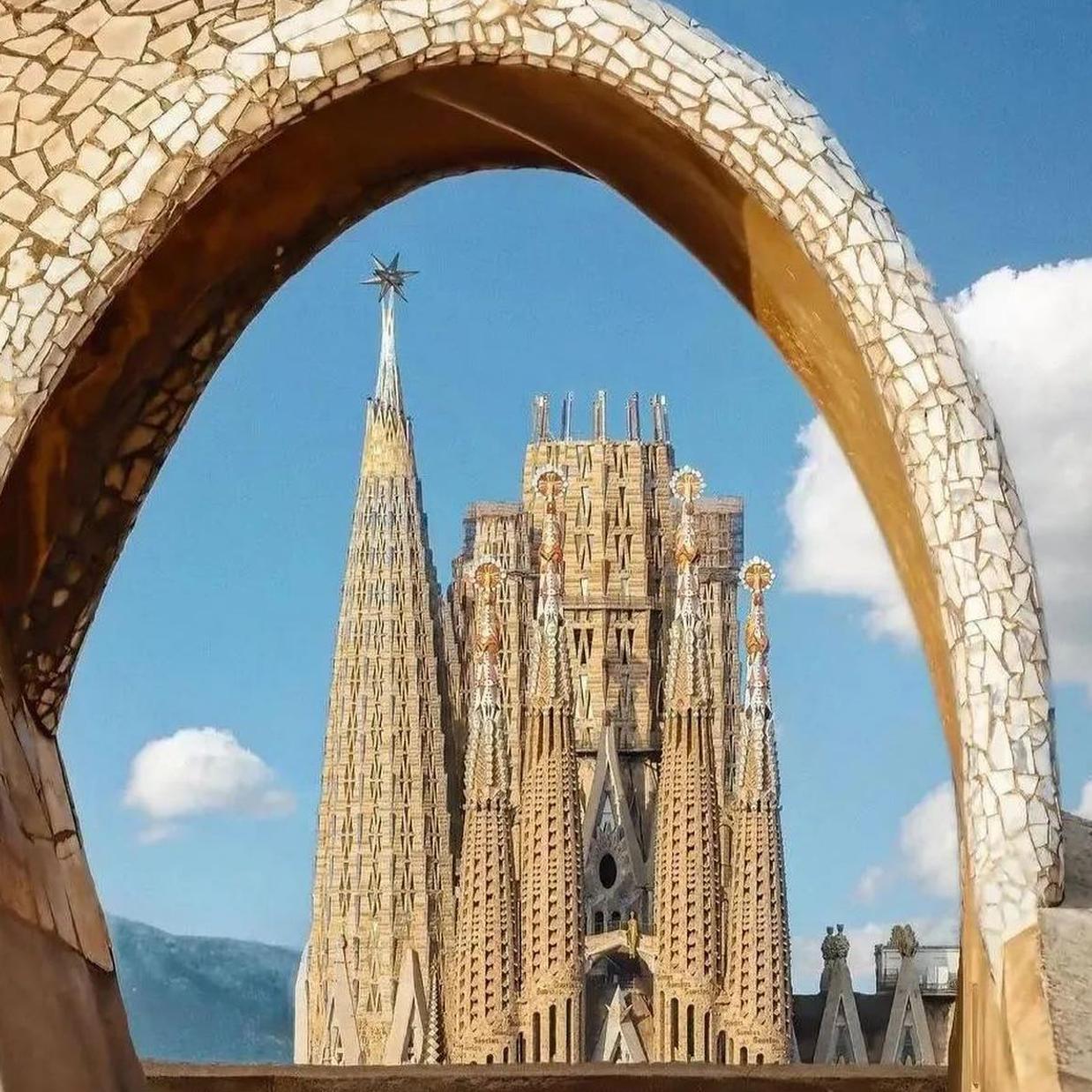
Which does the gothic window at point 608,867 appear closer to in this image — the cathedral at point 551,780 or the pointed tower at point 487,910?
the cathedral at point 551,780

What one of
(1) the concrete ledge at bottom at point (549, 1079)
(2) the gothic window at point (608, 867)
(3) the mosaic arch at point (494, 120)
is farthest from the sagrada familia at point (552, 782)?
(3) the mosaic arch at point (494, 120)

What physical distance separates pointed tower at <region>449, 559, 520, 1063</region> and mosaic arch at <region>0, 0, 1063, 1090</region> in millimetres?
22063

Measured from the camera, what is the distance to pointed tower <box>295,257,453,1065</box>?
105 ft

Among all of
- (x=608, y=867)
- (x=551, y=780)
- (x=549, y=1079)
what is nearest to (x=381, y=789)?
(x=608, y=867)

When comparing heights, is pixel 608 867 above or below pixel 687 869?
above

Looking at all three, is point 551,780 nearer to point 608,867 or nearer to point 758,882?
point 758,882

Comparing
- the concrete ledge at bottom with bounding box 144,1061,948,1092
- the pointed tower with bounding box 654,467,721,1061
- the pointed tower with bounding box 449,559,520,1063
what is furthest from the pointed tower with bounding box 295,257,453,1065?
the concrete ledge at bottom with bounding box 144,1061,948,1092

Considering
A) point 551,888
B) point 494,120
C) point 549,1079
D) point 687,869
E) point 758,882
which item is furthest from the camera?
point 758,882

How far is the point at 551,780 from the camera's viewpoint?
2597 cm

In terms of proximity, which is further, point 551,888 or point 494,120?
point 551,888

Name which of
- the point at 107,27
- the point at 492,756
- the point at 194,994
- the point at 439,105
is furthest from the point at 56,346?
the point at 194,994

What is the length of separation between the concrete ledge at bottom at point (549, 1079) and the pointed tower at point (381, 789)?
27741mm

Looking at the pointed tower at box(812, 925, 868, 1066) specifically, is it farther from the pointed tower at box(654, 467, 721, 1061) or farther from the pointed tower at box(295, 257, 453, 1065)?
the pointed tower at box(295, 257, 453, 1065)

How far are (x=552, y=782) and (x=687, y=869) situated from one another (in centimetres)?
251
